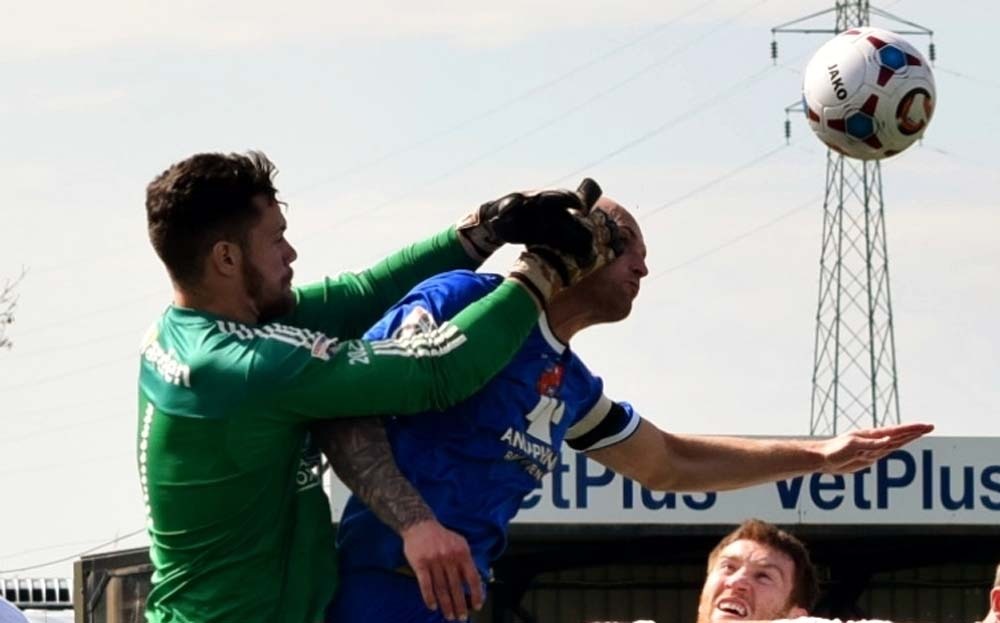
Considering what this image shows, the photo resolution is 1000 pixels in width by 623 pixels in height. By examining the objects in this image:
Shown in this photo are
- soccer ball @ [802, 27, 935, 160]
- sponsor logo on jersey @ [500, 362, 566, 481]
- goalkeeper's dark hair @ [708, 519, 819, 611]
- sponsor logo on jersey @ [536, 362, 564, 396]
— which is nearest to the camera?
sponsor logo on jersey @ [500, 362, 566, 481]

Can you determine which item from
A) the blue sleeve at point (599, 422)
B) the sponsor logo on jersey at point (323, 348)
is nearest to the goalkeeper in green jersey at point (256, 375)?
the sponsor logo on jersey at point (323, 348)

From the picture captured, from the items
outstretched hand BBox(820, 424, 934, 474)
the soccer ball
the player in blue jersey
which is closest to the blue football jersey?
the player in blue jersey

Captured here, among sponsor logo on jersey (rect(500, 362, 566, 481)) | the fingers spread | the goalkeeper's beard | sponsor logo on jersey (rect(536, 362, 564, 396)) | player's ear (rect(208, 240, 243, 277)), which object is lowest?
the fingers spread

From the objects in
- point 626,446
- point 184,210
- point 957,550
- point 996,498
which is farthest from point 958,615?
point 184,210

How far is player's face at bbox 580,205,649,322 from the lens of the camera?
6.85m

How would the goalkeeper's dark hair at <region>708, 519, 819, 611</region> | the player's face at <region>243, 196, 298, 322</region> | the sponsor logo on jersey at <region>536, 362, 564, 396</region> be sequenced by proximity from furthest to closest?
1. the goalkeeper's dark hair at <region>708, 519, 819, 611</region>
2. the sponsor logo on jersey at <region>536, 362, 564, 396</region>
3. the player's face at <region>243, 196, 298, 322</region>

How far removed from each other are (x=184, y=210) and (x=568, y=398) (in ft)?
3.75

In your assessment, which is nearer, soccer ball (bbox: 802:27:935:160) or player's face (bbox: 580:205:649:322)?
player's face (bbox: 580:205:649:322)

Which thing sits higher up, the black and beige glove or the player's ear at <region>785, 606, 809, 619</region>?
the black and beige glove

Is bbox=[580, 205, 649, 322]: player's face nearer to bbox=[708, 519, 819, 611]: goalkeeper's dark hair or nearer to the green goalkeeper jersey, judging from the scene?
the green goalkeeper jersey

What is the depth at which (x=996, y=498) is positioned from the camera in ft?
60.3

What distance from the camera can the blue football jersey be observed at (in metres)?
6.61

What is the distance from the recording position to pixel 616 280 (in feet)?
22.5

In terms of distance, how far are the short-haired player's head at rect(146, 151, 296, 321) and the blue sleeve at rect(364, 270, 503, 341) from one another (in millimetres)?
253
